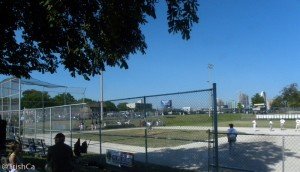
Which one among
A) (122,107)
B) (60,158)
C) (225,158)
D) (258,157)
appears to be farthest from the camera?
(225,158)

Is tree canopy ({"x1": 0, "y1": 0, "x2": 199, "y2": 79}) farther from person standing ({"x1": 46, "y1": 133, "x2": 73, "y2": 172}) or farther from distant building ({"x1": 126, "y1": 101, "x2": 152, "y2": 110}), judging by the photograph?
person standing ({"x1": 46, "y1": 133, "x2": 73, "y2": 172})

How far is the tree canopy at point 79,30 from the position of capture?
12.1m

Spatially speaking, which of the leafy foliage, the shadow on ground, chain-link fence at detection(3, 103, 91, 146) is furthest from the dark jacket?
chain-link fence at detection(3, 103, 91, 146)

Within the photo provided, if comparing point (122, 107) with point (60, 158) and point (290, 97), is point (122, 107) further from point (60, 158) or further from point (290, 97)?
point (290, 97)

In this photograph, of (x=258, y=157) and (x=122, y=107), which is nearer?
(x=122, y=107)

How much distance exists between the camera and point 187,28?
12062 millimetres

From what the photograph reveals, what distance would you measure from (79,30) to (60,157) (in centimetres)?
510

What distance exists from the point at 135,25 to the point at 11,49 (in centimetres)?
453

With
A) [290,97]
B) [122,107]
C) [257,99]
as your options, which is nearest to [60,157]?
[122,107]

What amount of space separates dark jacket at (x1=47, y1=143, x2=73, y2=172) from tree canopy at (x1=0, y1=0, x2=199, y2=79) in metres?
3.22

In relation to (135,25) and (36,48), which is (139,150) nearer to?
(36,48)

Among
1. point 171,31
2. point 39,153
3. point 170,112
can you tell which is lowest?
point 39,153

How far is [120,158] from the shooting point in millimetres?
→ 14352

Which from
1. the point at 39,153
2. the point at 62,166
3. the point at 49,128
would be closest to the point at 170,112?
the point at 62,166
